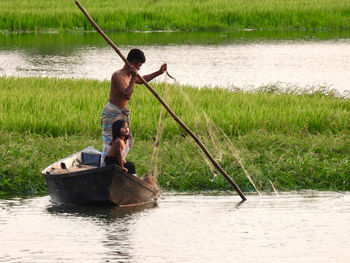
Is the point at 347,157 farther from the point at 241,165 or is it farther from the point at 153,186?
the point at 153,186

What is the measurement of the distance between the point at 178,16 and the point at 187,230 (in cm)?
2403

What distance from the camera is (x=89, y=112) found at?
13523 millimetres

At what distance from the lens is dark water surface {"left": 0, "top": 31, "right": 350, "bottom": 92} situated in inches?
829

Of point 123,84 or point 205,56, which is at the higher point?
point 123,84

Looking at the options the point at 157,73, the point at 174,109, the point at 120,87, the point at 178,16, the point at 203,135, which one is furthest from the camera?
the point at 178,16

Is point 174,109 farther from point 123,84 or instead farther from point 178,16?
point 178,16

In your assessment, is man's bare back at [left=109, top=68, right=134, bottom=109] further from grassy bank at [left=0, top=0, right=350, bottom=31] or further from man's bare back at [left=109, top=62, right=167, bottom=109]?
grassy bank at [left=0, top=0, right=350, bottom=31]

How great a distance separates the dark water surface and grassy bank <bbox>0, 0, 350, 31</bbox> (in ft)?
3.12

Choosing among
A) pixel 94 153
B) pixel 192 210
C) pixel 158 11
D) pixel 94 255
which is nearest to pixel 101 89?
pixel 94 153

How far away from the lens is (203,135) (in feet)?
→ 39.3

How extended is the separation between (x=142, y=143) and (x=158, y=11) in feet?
70.3

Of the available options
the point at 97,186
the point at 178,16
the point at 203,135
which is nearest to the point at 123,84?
the point at 97,186

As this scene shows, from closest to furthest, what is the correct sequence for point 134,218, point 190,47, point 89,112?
1. point 134,218
2. point 89,112
3. point 190,47

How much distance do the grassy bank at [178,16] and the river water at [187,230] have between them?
21.5m
